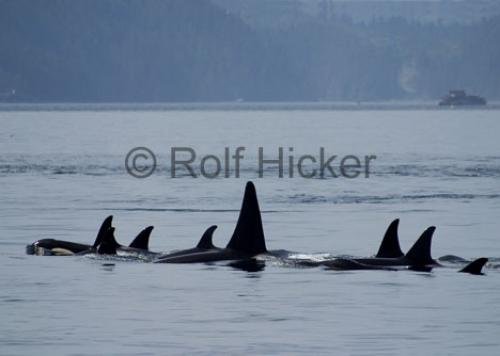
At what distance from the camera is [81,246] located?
3167cm

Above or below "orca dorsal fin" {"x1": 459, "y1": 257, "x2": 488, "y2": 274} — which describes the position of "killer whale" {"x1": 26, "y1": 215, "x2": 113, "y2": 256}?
above

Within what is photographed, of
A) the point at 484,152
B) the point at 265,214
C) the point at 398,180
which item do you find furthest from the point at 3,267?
the point at 484,152

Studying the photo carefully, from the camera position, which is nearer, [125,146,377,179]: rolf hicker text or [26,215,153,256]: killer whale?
[26,215,153,256]: killer whale

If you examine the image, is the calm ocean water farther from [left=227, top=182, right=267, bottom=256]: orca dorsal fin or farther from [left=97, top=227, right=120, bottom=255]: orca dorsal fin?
[left=227, top=182, right=267, bottom=256]: orca dorsal fin

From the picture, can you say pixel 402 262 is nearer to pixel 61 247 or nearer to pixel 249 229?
pixel 249 229

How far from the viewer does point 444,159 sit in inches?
3246

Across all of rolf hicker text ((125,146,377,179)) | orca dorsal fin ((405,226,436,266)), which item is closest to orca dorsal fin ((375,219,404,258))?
orca dorsal fin ((405,226,436,266))

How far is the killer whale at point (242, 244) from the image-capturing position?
28875 mm

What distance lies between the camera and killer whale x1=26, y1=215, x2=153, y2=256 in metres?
30.7

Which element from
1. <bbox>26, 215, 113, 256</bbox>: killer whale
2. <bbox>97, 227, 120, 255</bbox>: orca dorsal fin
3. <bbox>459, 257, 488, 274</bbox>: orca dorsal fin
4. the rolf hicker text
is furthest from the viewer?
the rolf hicker text

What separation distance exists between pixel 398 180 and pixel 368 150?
127ft

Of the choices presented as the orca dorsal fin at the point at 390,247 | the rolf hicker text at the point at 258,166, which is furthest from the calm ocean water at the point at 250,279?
the rolf hicker text at the point at 258,166

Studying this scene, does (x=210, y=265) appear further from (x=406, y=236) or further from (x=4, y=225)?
(x=4, y=225)

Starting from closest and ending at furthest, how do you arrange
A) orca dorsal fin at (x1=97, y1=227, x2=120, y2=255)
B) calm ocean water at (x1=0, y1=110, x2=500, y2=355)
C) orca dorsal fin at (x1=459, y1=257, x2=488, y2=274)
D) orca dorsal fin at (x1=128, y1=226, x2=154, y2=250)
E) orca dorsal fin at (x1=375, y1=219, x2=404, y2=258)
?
calm ocean water at (x1=0, y1=110, x2=500, y2=355) → orca dorsal fin at (x1=459, y1=257, x2=488, y2=274) → orca dorsal fin at (x1=375, y1=219, x2=404, y2=258) → orca dorsal fin at (x1=97, y1=227, x2=120, y2=255) → orca dorsal fin at (x1=128, y1=226, x2=154, y2=250)
